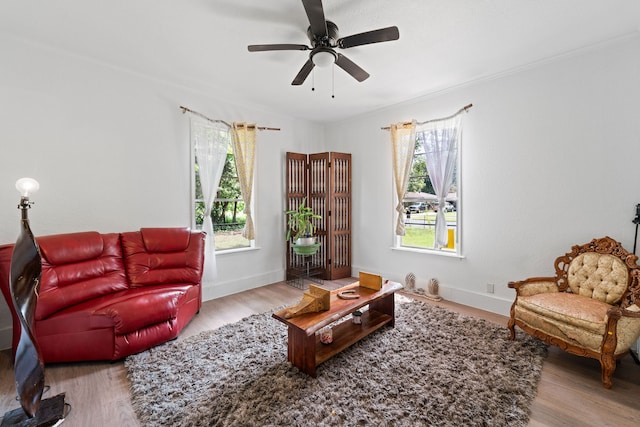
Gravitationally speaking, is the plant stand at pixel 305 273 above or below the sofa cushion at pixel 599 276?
below

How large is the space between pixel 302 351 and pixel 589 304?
7.80 ft

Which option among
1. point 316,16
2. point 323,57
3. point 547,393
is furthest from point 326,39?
point 547,393

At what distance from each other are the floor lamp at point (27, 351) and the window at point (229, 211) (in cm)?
227

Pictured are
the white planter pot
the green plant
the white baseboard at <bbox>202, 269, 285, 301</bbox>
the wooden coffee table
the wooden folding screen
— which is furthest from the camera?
the wooden folding screen

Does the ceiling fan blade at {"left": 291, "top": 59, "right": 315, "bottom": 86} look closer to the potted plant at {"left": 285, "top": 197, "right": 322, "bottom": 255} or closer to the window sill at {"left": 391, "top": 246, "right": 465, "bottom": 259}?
the potted plant at {"left": 285, "top": 197, "right": 322, "bottom": 255}

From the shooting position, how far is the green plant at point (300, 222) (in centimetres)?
432

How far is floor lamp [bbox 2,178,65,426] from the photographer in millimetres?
1541

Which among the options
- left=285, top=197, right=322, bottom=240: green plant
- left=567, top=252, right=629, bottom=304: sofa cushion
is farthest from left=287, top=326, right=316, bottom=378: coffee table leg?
left=567, top=252, right=629, bottom=304: sofa cushion

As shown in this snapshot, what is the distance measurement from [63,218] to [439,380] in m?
3.78

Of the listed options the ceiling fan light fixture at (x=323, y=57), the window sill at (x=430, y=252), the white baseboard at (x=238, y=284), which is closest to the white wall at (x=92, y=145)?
the white baseboard at (x=238, y=284)

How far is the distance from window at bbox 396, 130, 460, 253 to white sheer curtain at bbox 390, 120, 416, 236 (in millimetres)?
137

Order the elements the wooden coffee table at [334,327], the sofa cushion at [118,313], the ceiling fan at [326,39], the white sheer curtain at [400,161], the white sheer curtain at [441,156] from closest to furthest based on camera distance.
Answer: the ceiling fan at [326,39]
the wooden coffee table at [334,327]
the sofa cushion at [118,313]
the white sheer curtain at [441,156]
the white sheer curtain at [400,161]

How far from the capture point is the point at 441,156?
373 centimetres

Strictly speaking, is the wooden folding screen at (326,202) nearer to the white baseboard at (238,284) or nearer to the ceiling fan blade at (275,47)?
the white baseboard at (238,284)
